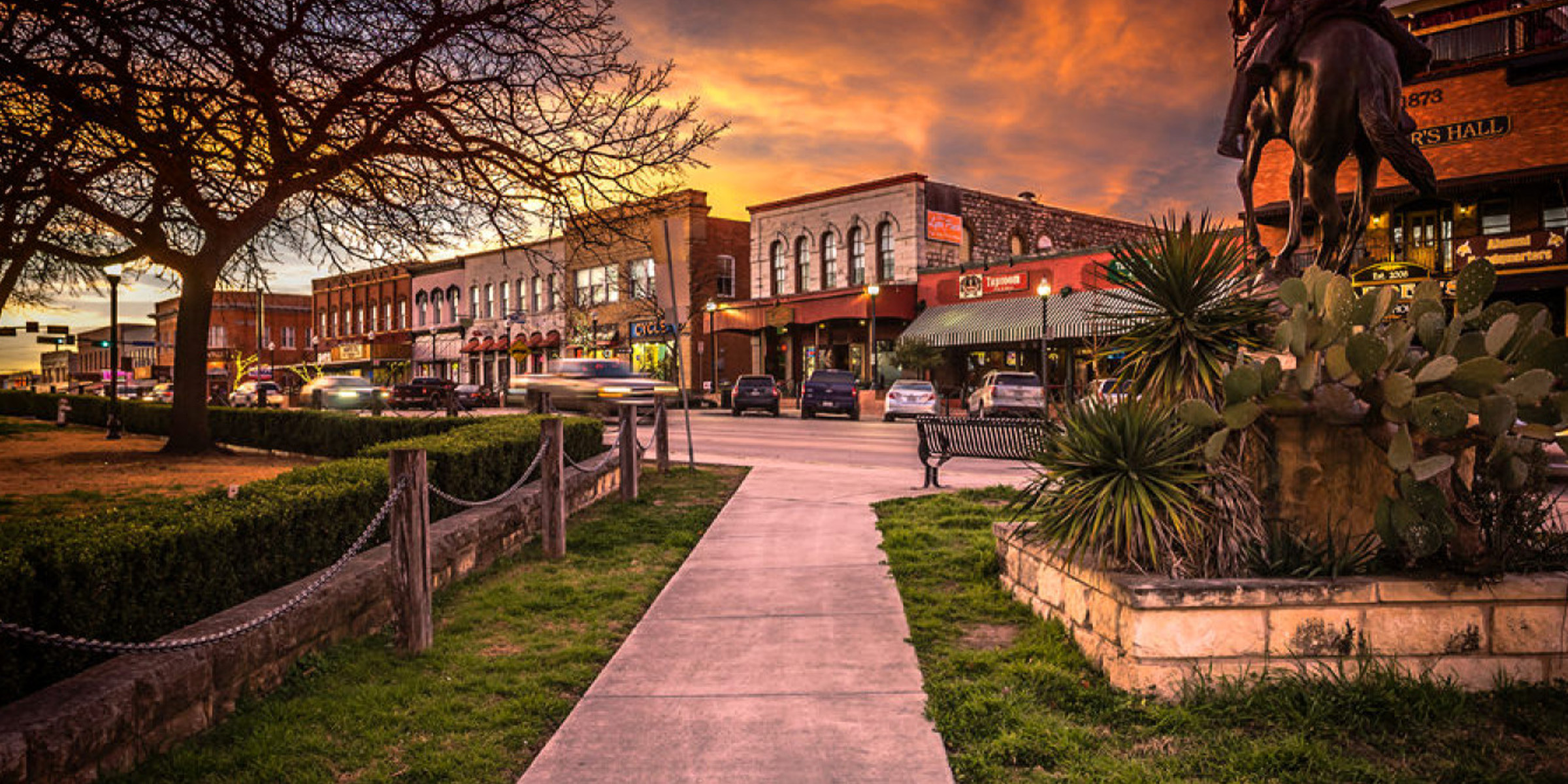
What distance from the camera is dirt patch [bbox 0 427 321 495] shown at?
13219 mm

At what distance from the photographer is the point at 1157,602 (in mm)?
4176

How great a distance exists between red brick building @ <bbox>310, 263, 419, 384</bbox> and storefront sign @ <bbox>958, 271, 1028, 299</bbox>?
1627 inches

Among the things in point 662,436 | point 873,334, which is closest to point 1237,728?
point 662,436

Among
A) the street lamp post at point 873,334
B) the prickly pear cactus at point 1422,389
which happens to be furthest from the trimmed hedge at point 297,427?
the street lamp post at point 873,334

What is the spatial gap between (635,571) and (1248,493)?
4.70 m

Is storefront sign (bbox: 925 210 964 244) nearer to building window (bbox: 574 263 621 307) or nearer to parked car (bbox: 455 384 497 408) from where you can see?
building window (bbox: 574 263 621 307)

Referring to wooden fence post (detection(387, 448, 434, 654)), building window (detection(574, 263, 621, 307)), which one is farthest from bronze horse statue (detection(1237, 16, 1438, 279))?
building window (detection(574, 263, 621, 307))

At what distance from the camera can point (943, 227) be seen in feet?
131

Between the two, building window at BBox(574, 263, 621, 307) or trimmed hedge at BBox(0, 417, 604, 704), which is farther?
building window at BBox(574, 263, 621, 307)

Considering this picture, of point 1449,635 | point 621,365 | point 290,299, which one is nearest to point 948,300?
point 621,365

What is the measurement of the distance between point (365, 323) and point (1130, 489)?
77.4m

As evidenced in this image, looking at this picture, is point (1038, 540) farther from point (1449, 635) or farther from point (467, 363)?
point (467, 363)

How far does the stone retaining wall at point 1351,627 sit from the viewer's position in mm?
4152

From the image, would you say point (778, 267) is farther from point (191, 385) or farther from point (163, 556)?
point (163, 556)
